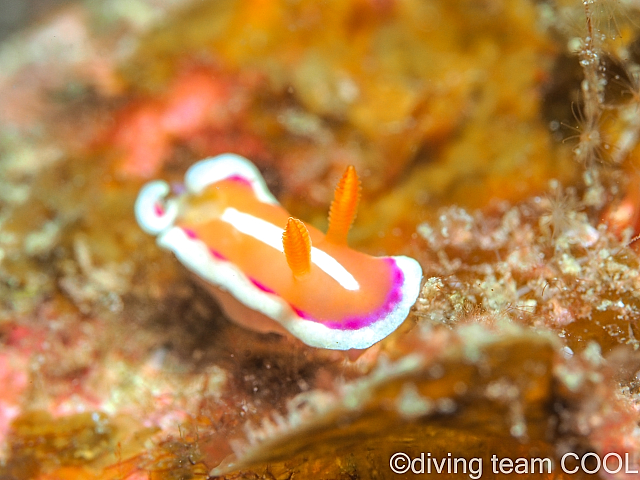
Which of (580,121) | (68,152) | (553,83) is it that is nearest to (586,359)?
(580,121)

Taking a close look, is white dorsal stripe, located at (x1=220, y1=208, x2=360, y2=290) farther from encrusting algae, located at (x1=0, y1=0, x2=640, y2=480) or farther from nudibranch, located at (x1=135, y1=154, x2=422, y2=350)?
encrusting algae, located at (x1=0, y1=0, x2=640, y2=480)

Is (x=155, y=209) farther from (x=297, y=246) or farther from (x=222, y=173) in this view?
(x=297, y=246)

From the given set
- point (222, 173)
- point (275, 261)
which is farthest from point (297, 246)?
point (222, 173)

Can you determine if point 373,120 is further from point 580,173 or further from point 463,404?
point 463,404

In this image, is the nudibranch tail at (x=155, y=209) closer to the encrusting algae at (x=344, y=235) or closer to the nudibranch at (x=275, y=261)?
the nudibranch at (x=275, y=261)

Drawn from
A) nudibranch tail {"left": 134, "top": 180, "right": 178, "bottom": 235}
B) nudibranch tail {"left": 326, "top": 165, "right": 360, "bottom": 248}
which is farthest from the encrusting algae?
nudibranch tail {"left": 134, "top": 180, "right": 178, "bottom": 235}

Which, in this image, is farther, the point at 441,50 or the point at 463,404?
the point at 441,50
